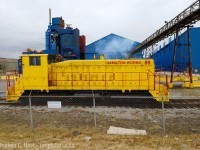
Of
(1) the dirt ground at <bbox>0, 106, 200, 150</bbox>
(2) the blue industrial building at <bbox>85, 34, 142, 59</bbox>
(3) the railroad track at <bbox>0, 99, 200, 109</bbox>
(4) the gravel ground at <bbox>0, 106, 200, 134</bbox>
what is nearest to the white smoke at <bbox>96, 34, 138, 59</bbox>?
(2) the blue industrial building at <bbox>85, 34, 142, 59</bbox>

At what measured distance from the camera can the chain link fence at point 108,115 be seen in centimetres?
909

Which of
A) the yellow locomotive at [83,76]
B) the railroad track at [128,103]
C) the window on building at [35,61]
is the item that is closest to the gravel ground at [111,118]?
the railroad track at [128,103]

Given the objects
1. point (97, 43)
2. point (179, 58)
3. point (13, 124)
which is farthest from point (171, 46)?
point (13, 124)

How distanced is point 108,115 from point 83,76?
16.0 feet

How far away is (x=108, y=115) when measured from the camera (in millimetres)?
11266

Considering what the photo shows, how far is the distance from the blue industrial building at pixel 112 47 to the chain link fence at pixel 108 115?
2335 cm

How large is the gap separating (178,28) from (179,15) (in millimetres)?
1476

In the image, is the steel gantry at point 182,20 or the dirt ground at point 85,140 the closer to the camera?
the dirt ground at point 85,140

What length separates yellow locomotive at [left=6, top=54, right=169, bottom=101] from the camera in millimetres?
14867

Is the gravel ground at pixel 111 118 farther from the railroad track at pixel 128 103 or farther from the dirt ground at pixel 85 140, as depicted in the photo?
the railroad track at pixel 128 103

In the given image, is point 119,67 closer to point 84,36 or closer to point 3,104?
point 3,104

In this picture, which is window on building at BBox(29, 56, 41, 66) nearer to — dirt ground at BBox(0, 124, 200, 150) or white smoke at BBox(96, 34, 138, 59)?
dirt ground at BBox(0, 124, 200, 150)

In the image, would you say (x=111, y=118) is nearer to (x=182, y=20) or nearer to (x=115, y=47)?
(x=182, y=20)

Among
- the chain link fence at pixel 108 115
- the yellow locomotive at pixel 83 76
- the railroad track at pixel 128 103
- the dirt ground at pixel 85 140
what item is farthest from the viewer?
the yellow locomotive at pixel 83 76
